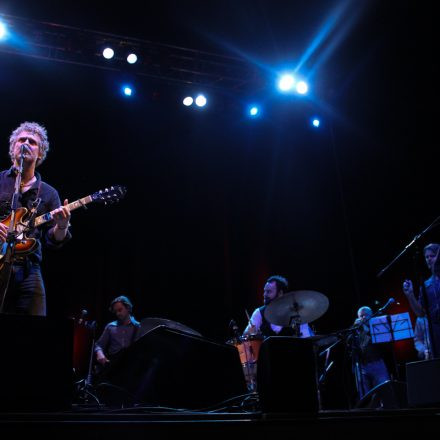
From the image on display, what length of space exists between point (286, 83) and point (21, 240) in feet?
19.4

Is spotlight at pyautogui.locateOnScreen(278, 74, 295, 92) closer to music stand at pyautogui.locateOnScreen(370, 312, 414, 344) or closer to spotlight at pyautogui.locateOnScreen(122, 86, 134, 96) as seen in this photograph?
spotlight at pyautogui.locateOnScreen(122, 86, 134, 96)

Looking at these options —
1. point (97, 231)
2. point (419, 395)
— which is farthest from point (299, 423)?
point (97, 231)

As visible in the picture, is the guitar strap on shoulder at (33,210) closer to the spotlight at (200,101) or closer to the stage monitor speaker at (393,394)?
the stage monitor speaker at (393,394)

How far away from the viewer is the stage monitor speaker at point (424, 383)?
235 centimetres

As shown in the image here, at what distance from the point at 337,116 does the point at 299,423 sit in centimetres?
776

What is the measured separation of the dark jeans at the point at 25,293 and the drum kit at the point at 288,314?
2.58 m

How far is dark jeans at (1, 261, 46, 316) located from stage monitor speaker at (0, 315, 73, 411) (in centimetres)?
111

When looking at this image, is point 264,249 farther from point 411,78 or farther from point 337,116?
point 411,78

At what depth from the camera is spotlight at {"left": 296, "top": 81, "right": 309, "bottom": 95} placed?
25.9 feet

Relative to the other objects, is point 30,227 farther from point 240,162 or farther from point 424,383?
point 240,162

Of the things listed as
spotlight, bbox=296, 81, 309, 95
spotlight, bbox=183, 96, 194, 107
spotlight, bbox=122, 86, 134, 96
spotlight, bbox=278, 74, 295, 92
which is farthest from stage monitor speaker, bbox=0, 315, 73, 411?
spotlight, bbox=296, 81, 309, 95

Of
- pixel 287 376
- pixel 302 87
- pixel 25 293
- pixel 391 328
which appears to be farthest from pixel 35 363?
pixel 302 87

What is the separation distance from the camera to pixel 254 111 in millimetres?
8344

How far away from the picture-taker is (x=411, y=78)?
788 centimetres
